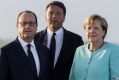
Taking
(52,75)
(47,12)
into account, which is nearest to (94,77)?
(52,75)

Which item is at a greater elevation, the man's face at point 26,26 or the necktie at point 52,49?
the man's face at point 26,26

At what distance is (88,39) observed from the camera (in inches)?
300

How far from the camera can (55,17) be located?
8.34m

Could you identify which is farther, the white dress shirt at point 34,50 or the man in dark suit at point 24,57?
the white dress shirt at point 34,50

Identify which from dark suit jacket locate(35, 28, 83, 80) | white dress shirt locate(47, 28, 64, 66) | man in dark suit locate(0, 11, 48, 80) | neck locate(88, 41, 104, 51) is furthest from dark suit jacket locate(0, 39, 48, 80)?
white dress shirt locate(47, 28, 64, 66)

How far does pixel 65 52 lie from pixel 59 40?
0.26 m

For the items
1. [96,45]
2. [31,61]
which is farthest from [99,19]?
[31,61]

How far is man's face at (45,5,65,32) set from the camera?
8.35 m

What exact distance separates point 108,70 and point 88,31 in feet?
2.09

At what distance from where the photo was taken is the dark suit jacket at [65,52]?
825cm

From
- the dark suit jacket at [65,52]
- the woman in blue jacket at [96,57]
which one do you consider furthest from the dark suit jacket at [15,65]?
the dark suit jacket at [65,52]

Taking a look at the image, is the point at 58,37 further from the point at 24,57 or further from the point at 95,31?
the point at 24,57

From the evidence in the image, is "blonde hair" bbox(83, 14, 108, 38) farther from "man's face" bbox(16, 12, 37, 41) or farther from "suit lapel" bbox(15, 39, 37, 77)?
"suit lapel" bbox(15, 39, 37, 77)

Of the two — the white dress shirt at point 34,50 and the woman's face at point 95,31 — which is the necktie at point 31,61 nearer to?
the white dress shirt at point 34,50
